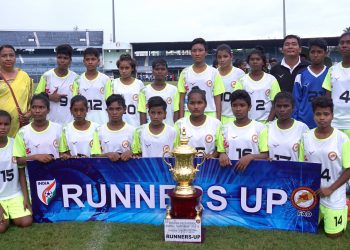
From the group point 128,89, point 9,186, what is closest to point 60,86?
point 128,89

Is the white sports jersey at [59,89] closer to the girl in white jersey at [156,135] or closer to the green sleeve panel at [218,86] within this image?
the girl in white jersey at [156,135]

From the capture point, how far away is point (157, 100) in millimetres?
4312

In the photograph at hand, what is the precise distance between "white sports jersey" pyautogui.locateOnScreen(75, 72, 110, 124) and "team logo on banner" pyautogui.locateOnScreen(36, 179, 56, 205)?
4.28ft

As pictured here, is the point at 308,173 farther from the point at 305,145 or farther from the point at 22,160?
the point at 22,160

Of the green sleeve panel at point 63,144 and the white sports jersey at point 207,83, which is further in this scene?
the white sports jersey at point 207,83

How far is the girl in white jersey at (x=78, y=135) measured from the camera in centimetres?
447

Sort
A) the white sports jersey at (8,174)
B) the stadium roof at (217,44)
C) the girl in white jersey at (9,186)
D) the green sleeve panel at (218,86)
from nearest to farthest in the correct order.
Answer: the girl in white jersey at (9,186)
the white sports jersey at (8,174)
the green sleeve panel at (218,86)
the stadium roof at (217,44)

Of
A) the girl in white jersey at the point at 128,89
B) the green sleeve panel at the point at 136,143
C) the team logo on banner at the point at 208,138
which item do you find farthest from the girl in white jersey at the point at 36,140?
the team logo on banner at the point at 208,138

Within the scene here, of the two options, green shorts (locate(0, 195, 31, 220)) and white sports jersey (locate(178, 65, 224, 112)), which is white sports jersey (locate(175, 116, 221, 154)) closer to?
white sports jersey (locate(178, 65, 224, 112))

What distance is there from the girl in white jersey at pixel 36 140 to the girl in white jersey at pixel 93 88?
2.86 feet

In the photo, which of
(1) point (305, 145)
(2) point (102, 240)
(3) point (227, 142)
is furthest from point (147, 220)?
(1) point (305, 145)

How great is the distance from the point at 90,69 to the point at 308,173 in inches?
116

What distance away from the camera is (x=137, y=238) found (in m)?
3.72

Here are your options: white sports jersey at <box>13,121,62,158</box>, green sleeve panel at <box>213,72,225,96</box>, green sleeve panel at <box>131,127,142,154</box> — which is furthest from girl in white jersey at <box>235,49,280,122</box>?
white sports jersey at <box>13,121,62,158</box>
